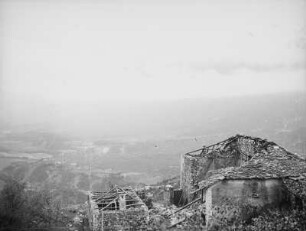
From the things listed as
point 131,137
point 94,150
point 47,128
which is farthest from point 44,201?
point 47,128

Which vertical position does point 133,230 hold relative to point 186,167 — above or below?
below

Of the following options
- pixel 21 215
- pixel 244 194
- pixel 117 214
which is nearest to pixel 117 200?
pixel 117 214

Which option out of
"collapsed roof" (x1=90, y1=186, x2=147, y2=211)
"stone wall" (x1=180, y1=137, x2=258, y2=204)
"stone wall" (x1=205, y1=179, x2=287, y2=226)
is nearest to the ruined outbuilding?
"collapsed roof" (x1=90, y1=186, x2=147, y2=211)

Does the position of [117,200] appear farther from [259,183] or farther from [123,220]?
[259,183]

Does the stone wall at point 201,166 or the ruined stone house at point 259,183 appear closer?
the ruined stone house at point 259,183

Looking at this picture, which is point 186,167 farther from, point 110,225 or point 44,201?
point 44,201

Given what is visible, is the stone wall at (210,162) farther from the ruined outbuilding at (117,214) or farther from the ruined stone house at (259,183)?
the ruined stone house at (259,183)

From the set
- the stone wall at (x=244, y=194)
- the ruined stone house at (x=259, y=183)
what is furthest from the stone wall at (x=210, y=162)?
the stone wall at (x=244, y=194)

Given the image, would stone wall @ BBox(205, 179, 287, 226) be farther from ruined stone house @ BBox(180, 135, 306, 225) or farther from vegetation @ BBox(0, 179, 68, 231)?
vegetation @ BBox(0, 179, 68, 231)
